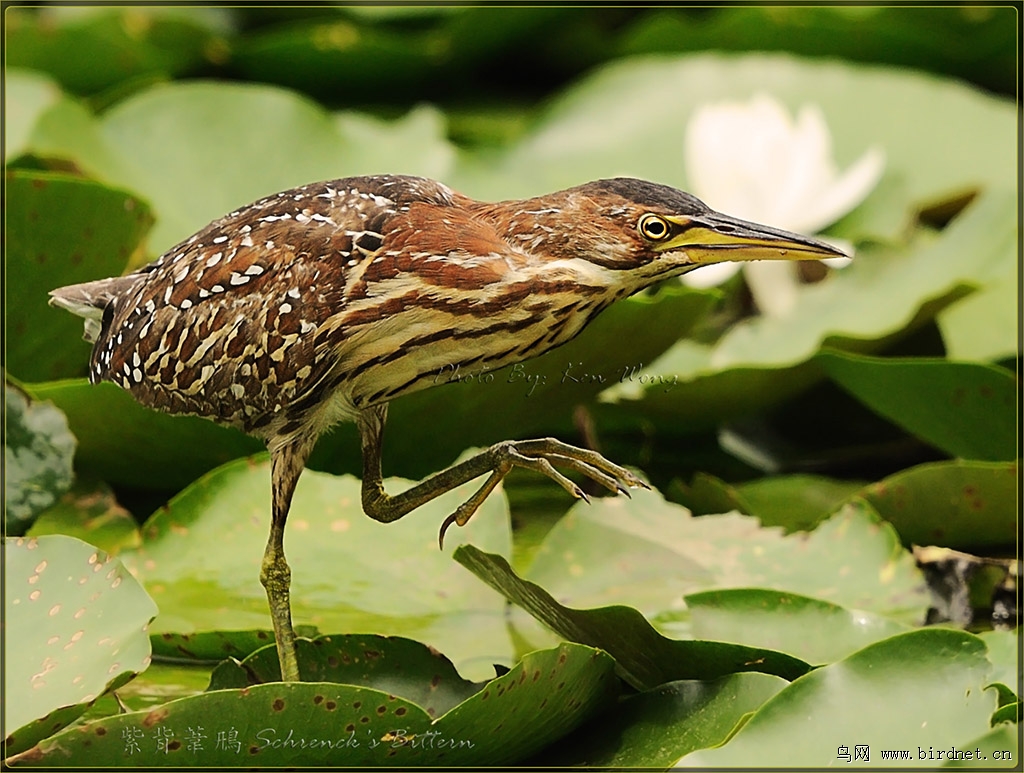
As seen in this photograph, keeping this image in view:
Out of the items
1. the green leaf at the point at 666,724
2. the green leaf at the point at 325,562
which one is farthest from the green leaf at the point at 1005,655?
the green leaf at the point at 325,562

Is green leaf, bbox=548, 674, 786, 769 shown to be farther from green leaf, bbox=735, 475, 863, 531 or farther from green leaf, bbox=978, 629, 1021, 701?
green leaf, bbox=735, 475, 863, 531

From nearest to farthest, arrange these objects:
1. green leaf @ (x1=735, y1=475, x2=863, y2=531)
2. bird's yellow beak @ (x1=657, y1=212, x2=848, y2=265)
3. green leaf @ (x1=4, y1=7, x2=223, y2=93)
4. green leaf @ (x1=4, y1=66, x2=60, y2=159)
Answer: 1. bird's yellow beak @ (x1=657, y1=212, x2=848, y2=265)
2. green leaf @ (x1=735, y1=475, x2=863, y2=531)
3. green leaf @ (x1=4, y1=66, x2=60, y2=159)
4. green leaf @ (x1=4, y1=7, x2=223, y2=93)

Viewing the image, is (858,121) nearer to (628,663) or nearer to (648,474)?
(648,474)

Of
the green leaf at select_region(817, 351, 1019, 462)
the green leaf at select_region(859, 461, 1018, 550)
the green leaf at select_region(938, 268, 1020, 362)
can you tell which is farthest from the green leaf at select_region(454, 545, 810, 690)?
the green leaf at select_region(938, 268, 1020, 362)

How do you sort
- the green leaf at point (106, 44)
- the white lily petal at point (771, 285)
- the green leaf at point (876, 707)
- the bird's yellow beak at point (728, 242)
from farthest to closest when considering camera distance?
the green leaf at point (106, 44)
the white lily petal at point (771, 285)
the bird's yellow beak at point (728, 242)
the green leaf at point (876, 707)

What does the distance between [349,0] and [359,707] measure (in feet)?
11.7

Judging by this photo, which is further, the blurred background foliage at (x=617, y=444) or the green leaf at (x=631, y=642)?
the blurred background foliage at (x=617, y=444)

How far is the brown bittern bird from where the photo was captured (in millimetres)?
1990

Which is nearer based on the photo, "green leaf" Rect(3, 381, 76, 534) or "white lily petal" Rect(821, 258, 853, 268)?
"green leaf" Rect(3, 381, 76, 534)

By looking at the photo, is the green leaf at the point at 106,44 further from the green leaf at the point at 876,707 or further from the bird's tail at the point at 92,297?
the green leaf at the point at 876,707

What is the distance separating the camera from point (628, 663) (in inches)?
86.0

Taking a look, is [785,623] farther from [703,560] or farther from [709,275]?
[709,275]

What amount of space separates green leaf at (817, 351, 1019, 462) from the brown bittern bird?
2.88 feet

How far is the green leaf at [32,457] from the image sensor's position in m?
2.51
